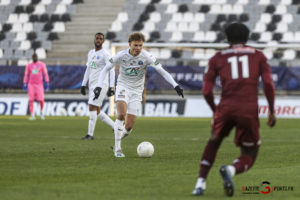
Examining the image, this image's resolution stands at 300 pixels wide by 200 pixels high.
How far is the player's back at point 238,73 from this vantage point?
7191mm

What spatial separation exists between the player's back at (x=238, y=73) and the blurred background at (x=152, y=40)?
22.7m

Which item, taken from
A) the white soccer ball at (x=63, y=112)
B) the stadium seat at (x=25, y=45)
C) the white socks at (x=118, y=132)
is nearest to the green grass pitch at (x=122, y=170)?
the white socks at (x=118, y=132)

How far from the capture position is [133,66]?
1222 cm

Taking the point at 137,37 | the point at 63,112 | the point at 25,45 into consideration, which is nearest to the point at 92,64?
the point at 137,37

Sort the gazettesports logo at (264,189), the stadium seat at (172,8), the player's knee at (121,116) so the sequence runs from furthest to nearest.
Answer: the stadium seat at (172,8)
the player's knee at (121,116)
the gazettesports logo at (264,189)

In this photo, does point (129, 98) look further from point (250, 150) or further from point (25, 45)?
point (25, 45)

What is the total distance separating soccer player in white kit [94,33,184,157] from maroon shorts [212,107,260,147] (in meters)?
4.50

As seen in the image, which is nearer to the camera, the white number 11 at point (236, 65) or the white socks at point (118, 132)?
the white number 11 at point (236, 65)

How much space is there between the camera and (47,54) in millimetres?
38188

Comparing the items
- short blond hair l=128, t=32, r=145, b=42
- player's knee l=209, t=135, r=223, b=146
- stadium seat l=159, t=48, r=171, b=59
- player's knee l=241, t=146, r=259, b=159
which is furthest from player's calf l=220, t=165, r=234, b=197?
stadium seat l=159, t=48, r=171, b=59

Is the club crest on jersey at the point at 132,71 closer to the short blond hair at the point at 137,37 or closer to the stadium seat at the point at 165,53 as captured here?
the short blond hair at the point at 137,37

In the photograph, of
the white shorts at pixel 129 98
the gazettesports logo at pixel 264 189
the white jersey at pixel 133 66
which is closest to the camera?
the gazettesports logo at pixel 264 189

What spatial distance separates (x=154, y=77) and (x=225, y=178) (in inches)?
1027

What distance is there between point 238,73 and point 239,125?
1.70ft
